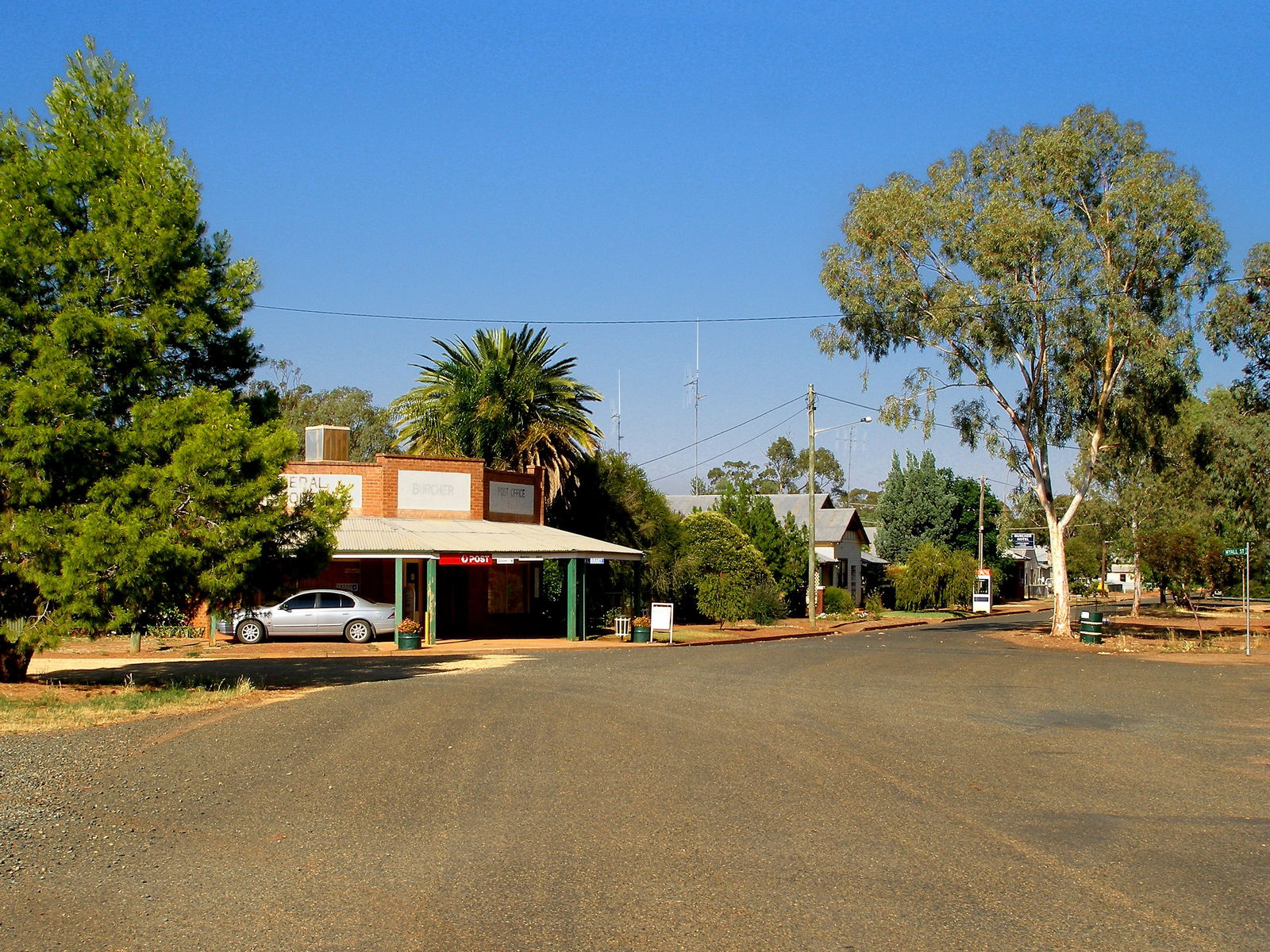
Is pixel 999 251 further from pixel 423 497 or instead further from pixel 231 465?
pixel 231 465

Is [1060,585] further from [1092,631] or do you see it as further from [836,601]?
[836,601]

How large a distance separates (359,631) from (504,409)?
482 inches

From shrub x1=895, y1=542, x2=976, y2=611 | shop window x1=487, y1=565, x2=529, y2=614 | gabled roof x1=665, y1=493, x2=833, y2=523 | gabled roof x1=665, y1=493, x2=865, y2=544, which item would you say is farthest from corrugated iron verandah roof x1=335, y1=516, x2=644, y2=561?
shrub x1=895, y1=542, x2=976, y2=611

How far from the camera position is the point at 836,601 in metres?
54.1

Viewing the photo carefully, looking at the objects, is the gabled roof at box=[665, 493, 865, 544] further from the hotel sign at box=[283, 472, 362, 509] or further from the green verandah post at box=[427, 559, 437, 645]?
the green verandah post at box=[427, 559, 437, 645]

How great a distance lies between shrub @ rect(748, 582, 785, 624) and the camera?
42156 mm

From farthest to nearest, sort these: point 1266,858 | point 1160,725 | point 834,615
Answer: point 834,615, point 1160,725, point 1266,858

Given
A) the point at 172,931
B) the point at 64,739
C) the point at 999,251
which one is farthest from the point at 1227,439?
the point at 172,931

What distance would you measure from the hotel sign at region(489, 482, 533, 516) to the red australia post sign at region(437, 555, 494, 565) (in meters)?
6.29

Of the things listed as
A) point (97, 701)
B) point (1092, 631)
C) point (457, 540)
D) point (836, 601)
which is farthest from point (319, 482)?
point (836, 601)

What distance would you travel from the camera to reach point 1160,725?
1466 cm

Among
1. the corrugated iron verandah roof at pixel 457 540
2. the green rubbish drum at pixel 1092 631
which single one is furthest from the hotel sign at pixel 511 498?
the green rubbish drum at pixel 1092 631

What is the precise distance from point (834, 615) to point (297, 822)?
45.0m

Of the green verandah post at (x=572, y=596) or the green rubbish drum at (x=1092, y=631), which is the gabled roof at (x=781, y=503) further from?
the green verandah post at (x=572, y=596)
